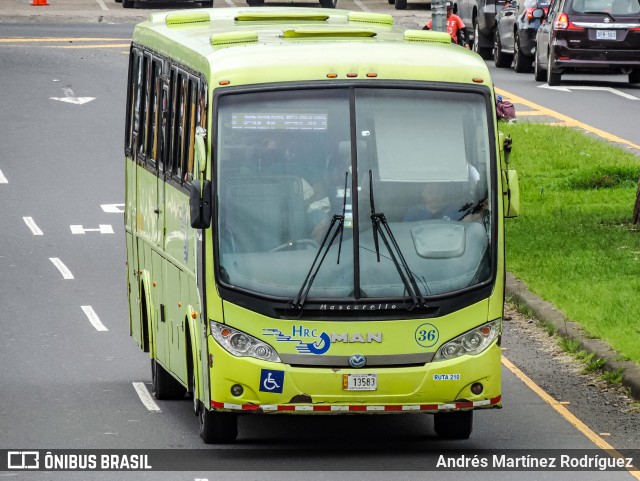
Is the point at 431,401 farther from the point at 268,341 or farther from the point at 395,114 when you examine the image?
the point at 395,114

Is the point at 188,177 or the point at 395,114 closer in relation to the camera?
the point at 395,114

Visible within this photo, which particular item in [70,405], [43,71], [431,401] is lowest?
[43,71]

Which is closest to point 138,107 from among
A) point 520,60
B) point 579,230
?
point 579,230

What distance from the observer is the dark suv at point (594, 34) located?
121ft

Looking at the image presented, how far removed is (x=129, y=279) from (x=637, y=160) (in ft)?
42.8

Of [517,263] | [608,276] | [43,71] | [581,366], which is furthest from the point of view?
[43,71]

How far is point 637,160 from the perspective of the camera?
92.7ft

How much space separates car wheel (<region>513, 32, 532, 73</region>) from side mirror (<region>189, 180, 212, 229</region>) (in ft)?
94.8

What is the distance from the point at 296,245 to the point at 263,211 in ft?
1.07

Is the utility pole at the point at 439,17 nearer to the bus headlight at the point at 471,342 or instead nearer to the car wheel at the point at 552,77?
the car wheel at the point at 552,77

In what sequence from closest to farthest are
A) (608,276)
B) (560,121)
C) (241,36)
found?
(241,36) < (608,276) < (560,121)

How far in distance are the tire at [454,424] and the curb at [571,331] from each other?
6.67 ft

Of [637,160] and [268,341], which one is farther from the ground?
[268,341]

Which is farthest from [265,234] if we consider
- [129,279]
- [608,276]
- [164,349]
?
[608,276]
